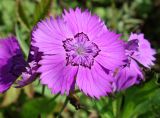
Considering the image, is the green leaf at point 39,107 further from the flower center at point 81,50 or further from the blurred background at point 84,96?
the flower center at point 81,50

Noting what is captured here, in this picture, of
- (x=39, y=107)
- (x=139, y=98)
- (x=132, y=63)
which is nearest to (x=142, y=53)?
(x=132, y=63)

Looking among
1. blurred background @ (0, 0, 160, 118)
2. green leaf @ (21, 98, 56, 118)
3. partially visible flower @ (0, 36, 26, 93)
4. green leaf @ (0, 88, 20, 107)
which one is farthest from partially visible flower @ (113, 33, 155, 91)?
green leaf @ (0, 88, 20, 107)

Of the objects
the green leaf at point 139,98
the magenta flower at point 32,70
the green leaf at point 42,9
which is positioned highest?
the green leaf at point 42,9

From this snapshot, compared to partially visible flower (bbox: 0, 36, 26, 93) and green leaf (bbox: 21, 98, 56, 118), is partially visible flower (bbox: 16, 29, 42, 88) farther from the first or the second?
green leaf (bbox: 21, 98, 56, 118)

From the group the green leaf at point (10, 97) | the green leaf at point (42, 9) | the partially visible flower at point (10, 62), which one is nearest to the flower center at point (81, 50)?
the partially visible flower at point (10, 62)

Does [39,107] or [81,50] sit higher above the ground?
[81,50]

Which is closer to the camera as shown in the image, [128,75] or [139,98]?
[128,75]

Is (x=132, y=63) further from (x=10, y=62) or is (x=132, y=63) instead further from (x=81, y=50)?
(x=10, y=62)

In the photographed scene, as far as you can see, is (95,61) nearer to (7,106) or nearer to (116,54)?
(116,54)
